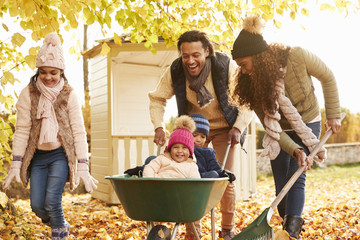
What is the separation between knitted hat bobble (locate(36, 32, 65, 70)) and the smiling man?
897 millimetres

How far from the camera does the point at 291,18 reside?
4.05 metres

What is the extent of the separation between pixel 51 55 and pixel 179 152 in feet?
4.02

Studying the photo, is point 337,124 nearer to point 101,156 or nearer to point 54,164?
point 54,164

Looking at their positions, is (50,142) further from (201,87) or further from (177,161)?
(201,87)

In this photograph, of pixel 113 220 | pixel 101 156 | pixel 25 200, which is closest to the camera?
pixel 113 220

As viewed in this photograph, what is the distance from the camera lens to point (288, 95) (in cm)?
309

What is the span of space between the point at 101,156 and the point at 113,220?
2.49 m

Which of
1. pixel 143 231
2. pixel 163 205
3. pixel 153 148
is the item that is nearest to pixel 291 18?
pixel 163 205

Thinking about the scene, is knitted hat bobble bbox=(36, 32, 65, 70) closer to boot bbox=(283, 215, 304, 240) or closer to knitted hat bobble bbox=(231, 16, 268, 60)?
knitted hat bobble bbox=(231, 16, 268, 60)

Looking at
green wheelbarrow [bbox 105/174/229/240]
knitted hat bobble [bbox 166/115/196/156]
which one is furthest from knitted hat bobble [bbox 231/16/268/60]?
green wheelbarrow [bbox 105/174/229/240]

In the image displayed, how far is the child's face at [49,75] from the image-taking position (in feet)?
10.9

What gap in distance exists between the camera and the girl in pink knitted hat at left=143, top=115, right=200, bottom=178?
2926 mm

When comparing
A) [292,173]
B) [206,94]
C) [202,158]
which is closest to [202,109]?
[206,94]

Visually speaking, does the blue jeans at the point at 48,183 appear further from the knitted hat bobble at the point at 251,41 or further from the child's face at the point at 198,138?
the knitted hat bobble at the point at 251,41
